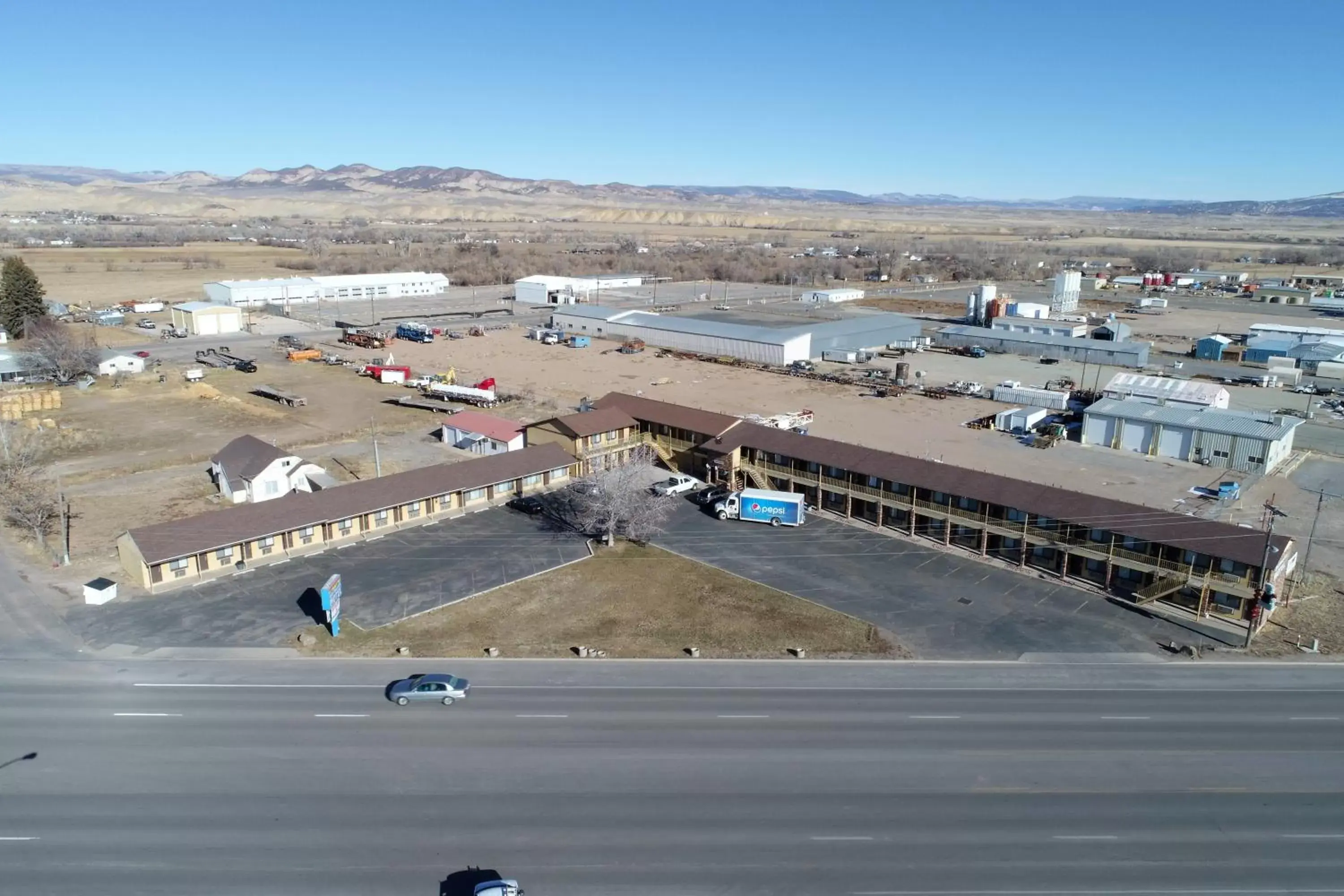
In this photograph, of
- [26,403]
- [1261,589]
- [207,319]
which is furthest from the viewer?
[207,319]

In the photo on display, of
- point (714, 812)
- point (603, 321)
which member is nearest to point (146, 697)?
point (714, 812)

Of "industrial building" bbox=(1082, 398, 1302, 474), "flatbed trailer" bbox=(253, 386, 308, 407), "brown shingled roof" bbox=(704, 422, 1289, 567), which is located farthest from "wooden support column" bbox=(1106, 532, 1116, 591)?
"flatbed trailer" bbox=(253, 386, 308, 407)

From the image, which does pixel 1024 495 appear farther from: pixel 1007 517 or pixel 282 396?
pixel 282 396

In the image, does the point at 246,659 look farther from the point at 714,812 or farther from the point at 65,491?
the point at 65,491

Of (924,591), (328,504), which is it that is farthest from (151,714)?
(924,591)

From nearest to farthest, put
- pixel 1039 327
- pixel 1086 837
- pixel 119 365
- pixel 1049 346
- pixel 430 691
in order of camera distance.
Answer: pixel 1086 837
pixel 430 691
pixel 119 365
pixel 1049 346
pixel 1039 327

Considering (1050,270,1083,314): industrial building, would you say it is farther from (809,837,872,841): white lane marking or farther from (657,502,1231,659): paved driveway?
(809,837,872,841): white lane marking
